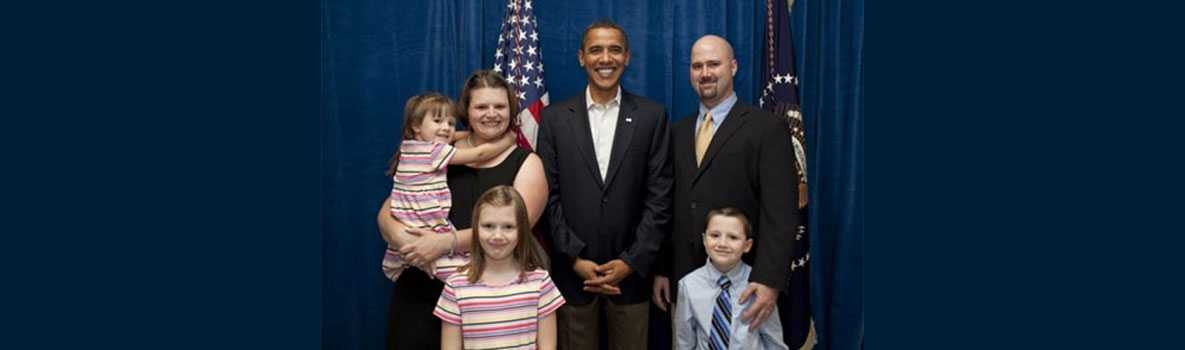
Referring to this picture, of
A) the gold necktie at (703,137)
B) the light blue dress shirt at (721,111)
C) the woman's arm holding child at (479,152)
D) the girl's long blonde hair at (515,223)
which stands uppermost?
the light blue dress shirt at (721,111)

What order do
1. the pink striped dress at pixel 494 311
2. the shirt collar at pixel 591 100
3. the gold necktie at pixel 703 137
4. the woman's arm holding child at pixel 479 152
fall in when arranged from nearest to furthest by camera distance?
1. the pink striped dress at pixel 494 311
2. the woman's arm holding child at pixel 479 152
3. the gold necktie at pixel 703 137
4. the shirt collar at pixel 591 100

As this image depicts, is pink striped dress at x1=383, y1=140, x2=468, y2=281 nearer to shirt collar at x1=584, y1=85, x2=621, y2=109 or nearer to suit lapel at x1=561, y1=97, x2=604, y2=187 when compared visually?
suit lapel at x1=561, y1=97, x2=604, y2=187

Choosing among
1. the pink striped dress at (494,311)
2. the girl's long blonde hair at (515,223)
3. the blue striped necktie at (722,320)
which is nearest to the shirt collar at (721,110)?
the blue striped necktie at (722,320)

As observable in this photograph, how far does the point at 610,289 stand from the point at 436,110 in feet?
3.40

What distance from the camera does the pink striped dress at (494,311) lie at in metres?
3.05

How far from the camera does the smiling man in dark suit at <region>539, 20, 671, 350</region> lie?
3.53m

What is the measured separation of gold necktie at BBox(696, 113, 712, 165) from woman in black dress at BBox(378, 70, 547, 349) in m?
0.66

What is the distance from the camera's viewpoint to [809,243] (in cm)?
436

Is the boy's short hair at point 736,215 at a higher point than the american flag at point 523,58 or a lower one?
lower

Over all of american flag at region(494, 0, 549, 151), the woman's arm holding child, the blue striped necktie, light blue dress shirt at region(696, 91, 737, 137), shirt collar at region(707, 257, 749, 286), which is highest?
american flag at region(494, 0, 549, 151)

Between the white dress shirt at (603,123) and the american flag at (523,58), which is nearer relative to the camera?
the white dress shirt at (603,123)

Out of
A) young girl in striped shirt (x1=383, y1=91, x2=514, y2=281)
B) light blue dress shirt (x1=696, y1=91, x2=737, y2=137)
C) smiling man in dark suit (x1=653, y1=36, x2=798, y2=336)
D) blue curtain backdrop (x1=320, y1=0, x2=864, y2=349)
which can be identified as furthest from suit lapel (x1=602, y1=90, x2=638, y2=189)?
blue curtain backdrop (x1=320, y1=0, x2=864, y2=349)

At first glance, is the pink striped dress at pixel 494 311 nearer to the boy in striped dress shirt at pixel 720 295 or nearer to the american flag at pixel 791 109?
the boy in striped dress shirt at pixel 720 295

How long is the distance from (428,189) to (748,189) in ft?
4.28
